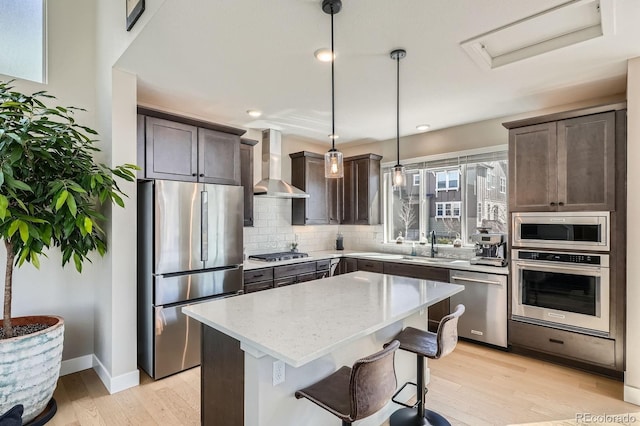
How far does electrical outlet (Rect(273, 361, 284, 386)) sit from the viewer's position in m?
1.61

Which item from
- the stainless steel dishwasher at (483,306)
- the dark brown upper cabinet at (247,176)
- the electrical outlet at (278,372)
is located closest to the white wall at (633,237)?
the stainless steel dishwasher at (483,306)

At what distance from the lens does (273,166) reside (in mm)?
4641

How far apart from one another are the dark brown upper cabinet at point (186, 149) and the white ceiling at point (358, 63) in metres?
0.32

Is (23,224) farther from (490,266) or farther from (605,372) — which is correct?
(605,372)

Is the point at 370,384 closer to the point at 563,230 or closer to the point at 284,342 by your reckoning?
the point at 284,342

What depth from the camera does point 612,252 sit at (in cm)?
293

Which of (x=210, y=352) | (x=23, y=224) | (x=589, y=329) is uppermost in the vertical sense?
(x=23, y=224)

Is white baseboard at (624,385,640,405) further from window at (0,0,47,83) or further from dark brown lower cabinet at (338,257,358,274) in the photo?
window at (0,0,47,83)

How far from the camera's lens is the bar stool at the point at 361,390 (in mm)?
1396

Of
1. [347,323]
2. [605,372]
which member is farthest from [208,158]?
[605,372]

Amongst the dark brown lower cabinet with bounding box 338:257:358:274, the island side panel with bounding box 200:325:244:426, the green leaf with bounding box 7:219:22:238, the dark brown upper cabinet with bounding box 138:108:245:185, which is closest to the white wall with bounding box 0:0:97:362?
the dark brown upper cabinet with bounding box 138:108:245:185

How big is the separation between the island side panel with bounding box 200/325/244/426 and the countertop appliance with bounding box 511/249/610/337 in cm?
300

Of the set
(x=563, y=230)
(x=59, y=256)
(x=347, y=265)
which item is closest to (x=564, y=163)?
(x=563, y=230)

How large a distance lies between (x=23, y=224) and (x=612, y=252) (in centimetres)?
441
